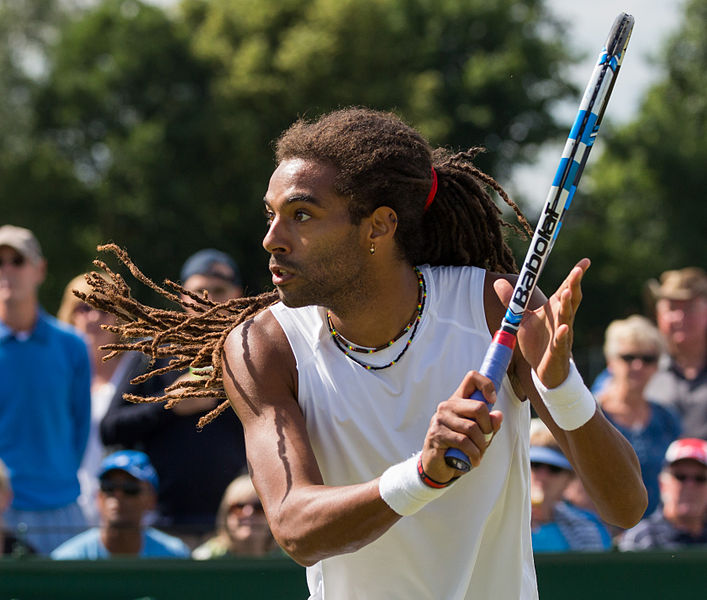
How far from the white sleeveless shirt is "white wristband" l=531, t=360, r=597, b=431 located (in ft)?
0.95

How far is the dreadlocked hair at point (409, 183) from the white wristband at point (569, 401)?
630mm

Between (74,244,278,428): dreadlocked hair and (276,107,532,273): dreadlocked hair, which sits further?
(74,244,278,428): dreadlocked hair

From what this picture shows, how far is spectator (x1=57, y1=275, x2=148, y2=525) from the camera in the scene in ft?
21.1

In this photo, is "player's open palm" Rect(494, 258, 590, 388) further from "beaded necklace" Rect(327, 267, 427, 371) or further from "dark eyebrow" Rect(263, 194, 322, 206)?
"dark eyebrow" Rect(263, 194, 322, 206)

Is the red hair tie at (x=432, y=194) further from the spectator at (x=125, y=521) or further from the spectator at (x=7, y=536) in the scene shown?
the spectator at (x=7, y=536)

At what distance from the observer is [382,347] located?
3223 mm

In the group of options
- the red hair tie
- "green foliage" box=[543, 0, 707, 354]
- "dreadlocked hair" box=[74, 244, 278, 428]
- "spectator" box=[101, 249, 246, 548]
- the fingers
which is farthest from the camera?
"green foliage" box=[543, 0, 707, 354]

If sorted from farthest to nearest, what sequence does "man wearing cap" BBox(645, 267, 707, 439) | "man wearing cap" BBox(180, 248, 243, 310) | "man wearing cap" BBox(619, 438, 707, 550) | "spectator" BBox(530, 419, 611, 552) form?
"man wearing cap" BBox(645, 267, 707, 439) < "man wearing cap" BBox(180, 248, 243, 310) < "man wearing cap" BBox(619, 438, 707, 550) < "spectator" BBox(530, 419, 611, 552)

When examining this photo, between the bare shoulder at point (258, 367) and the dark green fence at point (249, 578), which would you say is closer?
the bare shoulder at point (258, 367)

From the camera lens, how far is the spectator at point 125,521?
5.42 metres

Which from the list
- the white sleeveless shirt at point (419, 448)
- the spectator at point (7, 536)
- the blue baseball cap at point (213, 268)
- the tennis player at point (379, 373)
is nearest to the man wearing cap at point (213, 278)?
the blue baseball cap at point (213, 268)

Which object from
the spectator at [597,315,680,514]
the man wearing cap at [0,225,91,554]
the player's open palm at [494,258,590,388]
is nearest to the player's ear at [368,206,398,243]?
the player's open palm at [494,258,590,388]

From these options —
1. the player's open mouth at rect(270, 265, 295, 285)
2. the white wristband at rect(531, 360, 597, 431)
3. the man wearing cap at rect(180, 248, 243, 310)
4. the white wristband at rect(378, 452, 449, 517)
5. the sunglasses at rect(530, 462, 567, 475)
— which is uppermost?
the man wearing cap at rect(180, 248, 243, 310)

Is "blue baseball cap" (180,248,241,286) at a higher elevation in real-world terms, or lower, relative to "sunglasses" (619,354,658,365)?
higher
